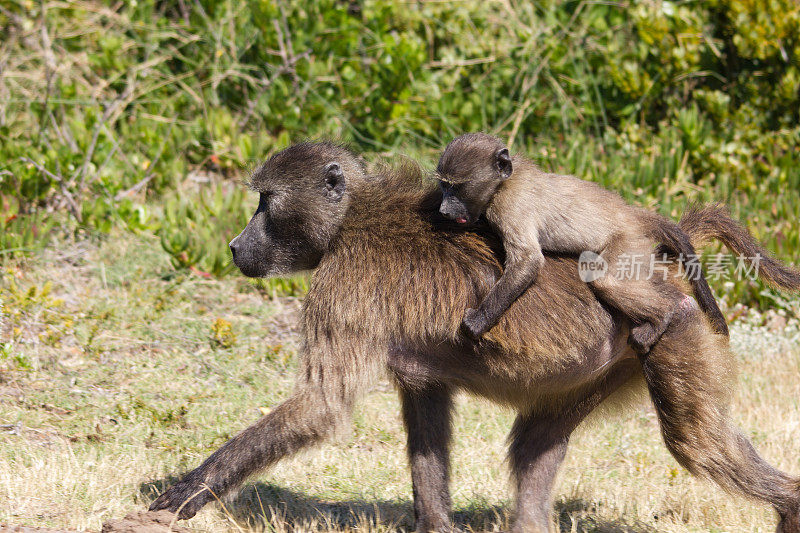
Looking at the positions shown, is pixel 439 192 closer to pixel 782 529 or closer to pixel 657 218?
pixel 657 218

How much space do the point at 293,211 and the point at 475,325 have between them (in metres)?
0.92

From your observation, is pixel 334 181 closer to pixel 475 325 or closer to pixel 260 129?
pixel 475 325

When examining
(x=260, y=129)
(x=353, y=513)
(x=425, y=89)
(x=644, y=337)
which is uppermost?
(x=644, y=337)

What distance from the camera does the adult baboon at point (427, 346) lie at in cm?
355

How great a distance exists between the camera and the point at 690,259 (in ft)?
12.3

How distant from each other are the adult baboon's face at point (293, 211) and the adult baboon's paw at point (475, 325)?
71cm

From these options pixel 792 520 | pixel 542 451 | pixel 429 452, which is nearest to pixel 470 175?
pixel 429 452

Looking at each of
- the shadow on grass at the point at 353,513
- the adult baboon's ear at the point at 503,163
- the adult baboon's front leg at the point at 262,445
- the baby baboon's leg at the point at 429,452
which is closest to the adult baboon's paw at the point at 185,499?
the adult baboon's front leg at the point at 262,445

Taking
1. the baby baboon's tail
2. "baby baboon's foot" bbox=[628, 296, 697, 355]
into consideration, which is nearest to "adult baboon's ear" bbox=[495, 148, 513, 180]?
the baby baboon's tail

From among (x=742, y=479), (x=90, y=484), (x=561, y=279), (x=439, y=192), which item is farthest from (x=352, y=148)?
(x=742, y=479)

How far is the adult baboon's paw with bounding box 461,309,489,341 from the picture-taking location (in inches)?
138

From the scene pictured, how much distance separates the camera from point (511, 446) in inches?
164

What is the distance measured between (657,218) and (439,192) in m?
0.92

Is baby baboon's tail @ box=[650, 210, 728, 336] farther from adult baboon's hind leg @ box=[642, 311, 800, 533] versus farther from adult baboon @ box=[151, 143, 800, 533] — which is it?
adult baboon's hind leg @ box=[642, 311, 800, 533]
